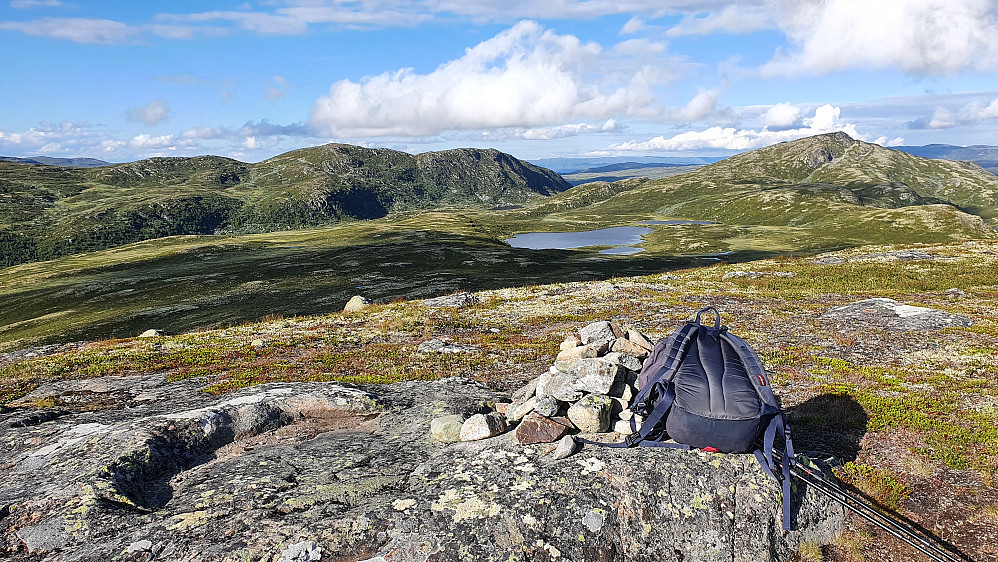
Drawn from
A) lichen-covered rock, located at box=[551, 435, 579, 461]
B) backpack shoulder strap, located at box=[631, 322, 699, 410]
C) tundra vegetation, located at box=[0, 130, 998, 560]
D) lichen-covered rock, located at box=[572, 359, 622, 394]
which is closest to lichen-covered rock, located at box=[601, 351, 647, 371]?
lichen-covered rock, located at box=[572, 359, 622, 394]

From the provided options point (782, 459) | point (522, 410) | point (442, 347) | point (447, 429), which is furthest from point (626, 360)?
point (442, 347)

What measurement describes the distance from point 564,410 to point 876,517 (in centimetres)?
684

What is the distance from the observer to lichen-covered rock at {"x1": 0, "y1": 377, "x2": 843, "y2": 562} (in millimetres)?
8086

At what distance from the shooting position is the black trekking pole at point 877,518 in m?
8.80

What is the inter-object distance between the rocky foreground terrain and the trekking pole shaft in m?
0.33

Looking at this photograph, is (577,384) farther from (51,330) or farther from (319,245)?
(319,245)

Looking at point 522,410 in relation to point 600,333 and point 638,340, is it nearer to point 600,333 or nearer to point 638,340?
point 638,340

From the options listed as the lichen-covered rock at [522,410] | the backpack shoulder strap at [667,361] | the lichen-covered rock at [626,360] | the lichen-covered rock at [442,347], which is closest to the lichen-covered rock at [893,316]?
the lichen-covered rock at [626,360]

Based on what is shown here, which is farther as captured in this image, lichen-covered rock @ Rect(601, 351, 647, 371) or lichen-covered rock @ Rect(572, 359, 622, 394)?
lichen-covered rock @ Rect(601, 351, 647, 371)

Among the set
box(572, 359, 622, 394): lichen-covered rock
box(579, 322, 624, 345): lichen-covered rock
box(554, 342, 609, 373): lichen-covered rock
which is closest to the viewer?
box(572, 359, 622, 394): lichen-covered rock

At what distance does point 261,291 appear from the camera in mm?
81562

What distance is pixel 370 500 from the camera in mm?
9227

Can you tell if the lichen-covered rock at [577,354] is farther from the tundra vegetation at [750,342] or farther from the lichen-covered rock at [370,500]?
the lichen-covered rock at [370,500]

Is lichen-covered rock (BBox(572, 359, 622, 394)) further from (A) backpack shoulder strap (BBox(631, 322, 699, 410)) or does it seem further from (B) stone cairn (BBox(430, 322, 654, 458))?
(A) backpack shoulder strap (BBox(631, 322, 699, 410))
